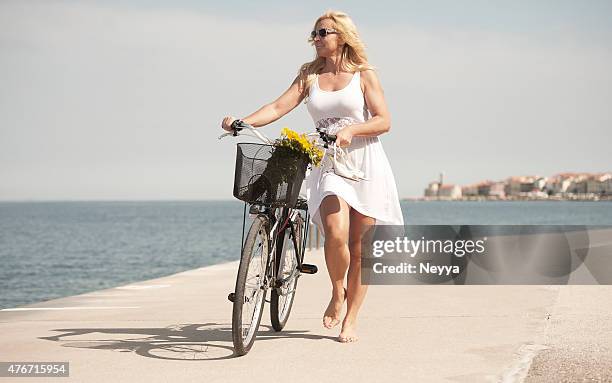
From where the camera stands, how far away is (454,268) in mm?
13227

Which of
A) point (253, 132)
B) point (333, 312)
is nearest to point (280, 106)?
point (253, 132)

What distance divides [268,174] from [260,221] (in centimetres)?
30

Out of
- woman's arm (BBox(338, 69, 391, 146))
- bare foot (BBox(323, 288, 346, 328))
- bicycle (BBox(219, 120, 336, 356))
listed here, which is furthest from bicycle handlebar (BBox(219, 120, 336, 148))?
bare foot (BBox(323, 288, 346, 328))

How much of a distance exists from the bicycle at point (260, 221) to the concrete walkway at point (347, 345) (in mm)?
265

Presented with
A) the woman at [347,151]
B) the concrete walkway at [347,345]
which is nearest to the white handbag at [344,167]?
the woman at [347,151]

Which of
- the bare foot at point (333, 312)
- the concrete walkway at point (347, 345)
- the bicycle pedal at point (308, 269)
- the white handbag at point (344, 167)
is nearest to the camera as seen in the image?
the concrete walkway at point (347, 345)

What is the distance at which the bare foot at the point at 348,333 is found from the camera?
259 inches

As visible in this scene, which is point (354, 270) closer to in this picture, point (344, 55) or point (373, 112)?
point (373, 112)

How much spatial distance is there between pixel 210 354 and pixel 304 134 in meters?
1.50

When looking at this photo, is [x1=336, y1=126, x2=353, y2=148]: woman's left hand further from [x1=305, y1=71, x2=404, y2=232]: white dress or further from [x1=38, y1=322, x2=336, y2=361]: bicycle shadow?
[x1=38, y1=322, x2=336, y2=361]: bicycle shadow

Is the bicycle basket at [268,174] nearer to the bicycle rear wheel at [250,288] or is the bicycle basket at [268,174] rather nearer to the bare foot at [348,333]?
the bicycle rear wheel at [250,288]

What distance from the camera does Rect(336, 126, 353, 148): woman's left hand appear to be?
20.0 ft

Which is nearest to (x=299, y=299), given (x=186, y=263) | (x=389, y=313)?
(x=389, y=313)

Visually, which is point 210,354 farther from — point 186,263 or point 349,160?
point 186,263
